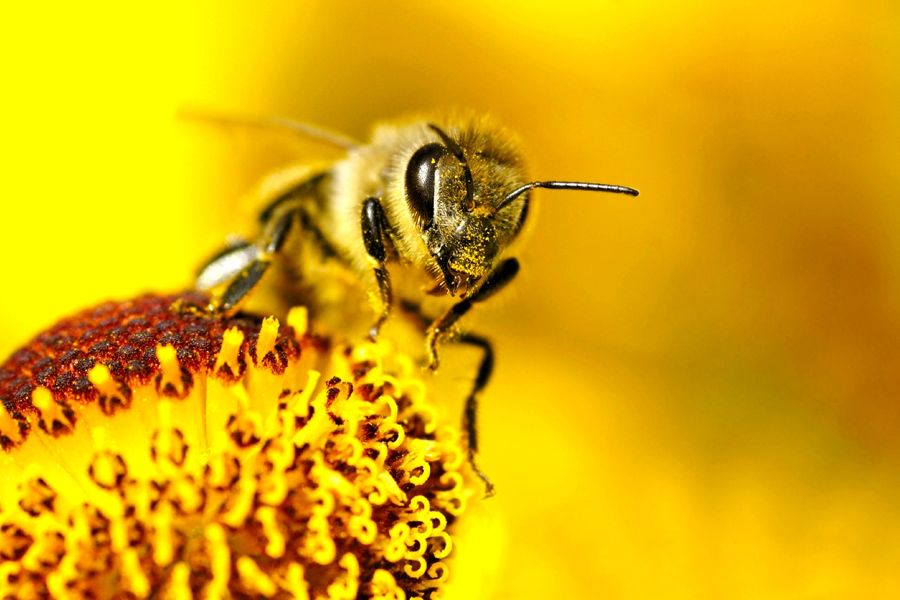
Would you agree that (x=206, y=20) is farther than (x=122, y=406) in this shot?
Yes

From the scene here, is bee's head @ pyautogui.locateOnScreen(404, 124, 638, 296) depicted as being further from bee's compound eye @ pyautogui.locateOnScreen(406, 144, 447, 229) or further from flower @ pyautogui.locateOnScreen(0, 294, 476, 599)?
flower @ pyautogui.locateOnScreen(0, 294, 476, 599)

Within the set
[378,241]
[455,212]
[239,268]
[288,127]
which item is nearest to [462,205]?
[455,212]

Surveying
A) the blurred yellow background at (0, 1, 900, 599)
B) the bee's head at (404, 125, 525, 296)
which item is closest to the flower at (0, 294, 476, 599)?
the bee's head at (404, 125, 525, 296)

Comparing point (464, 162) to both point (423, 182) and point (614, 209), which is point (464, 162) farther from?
point (614, 209)

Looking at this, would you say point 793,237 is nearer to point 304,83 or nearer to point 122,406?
point 304,83

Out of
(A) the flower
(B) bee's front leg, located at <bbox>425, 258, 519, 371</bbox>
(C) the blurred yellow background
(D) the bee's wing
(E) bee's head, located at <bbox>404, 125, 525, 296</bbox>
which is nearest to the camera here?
(A) the flower

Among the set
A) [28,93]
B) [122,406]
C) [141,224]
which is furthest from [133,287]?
[122,406]
